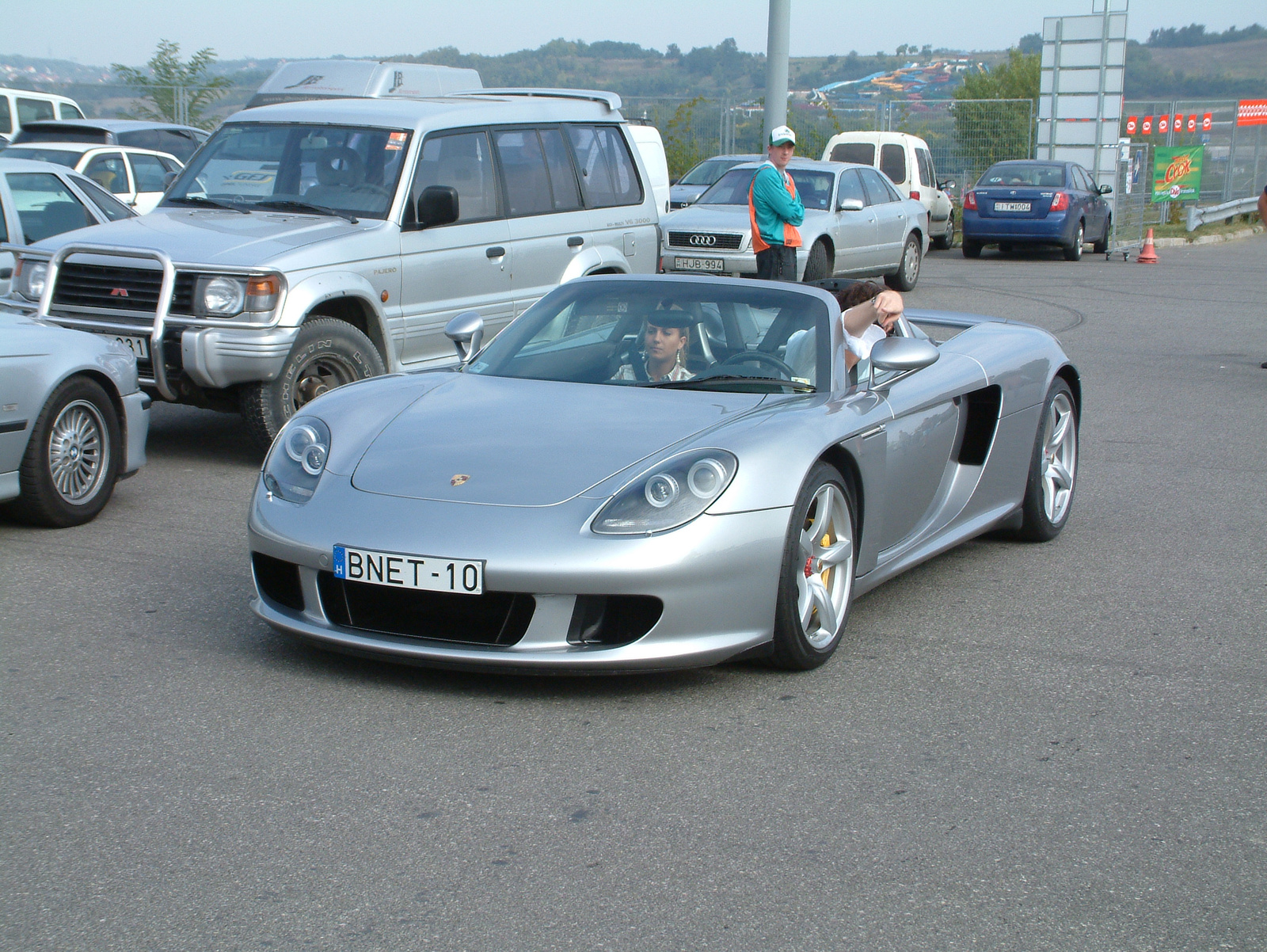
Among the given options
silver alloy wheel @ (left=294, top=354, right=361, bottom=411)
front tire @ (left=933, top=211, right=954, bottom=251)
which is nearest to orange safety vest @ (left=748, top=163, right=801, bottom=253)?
silver alloy wheel @ (left=294, top=354, right=361, bottom=411)

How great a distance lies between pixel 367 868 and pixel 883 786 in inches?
50.7

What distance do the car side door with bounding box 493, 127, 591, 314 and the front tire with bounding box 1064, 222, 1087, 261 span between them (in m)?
16.0

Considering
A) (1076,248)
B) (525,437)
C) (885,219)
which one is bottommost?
(1076,248)

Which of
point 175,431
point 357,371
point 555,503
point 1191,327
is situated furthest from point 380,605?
point 1191,327

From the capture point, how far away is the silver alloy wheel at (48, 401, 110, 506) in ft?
19.4

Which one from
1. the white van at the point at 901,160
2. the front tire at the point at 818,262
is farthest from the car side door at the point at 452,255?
the white van at the point at 901,160

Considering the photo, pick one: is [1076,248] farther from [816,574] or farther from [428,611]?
[428,611]

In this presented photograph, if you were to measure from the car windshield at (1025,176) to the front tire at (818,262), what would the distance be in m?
8.27

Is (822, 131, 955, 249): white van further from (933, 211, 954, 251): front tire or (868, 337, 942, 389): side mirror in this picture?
(868, 337, 942, 389): side mirror

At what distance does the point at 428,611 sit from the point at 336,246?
401cm

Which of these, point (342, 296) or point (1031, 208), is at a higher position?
point (1031, 208)

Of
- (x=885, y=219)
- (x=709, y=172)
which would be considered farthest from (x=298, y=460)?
(x=709, y=172)

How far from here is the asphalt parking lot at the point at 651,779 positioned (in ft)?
9.12

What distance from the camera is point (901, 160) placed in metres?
23.8
